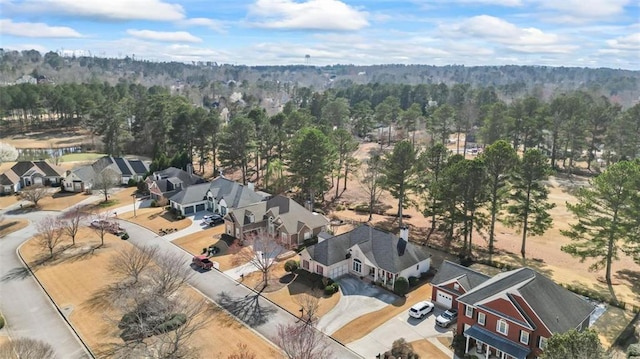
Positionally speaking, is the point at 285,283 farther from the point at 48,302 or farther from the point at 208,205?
the point at 208,205

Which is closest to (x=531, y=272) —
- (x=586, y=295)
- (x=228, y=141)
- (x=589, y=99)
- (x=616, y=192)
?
(x=586, y=295)

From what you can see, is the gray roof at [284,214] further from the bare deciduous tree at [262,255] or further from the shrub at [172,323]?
the shrub at [172,323]

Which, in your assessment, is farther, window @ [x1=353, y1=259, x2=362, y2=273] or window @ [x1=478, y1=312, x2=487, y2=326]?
window @ [x1=353, y1=259, x2=362, y2=273]

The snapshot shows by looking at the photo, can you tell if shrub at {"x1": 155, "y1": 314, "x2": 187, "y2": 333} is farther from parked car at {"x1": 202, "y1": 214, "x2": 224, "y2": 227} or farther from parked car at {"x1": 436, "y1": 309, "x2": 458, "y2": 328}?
parked car at {"x1": 202, "y1": 214, "x2": 224, "y2": 227}

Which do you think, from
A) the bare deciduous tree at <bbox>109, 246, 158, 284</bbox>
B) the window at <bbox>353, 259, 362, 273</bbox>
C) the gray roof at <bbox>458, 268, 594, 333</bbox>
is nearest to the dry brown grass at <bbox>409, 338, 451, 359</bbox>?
the gray roof at <bbox>458, 268, 594, 333</bbox>

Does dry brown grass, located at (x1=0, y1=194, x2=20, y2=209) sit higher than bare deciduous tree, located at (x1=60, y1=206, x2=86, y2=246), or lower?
lower

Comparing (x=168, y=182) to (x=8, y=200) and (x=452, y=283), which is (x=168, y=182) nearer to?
(x=8, y=200)

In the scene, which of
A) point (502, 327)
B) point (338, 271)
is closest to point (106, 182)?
point (338, 271)

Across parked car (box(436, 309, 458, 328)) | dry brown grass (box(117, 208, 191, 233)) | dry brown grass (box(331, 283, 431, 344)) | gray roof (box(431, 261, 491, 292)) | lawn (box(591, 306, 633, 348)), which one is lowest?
dry brown grass (box(331, 283, 431, 344))
